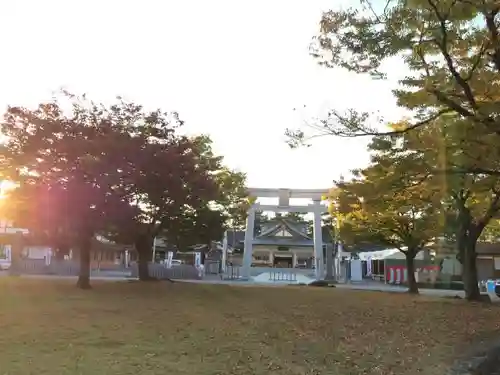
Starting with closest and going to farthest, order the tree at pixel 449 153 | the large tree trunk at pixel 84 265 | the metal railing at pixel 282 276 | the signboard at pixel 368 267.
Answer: the tree at pixel 449 153, the large tree trunk at pixel 84 265, the metal railing at pixel 282 276, the signboard at pixel 368 267

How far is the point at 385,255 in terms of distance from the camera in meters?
36.1

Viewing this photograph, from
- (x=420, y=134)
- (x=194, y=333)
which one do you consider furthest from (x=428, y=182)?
(x=194, y=333)

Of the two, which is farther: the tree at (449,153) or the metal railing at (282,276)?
the metal railing at (282,276)

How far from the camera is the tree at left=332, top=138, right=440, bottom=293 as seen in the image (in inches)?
512

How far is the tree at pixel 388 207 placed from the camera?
1299cm

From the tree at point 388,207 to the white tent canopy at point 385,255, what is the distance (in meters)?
8.09

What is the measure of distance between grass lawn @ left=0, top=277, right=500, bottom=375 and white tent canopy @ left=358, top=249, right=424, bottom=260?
65.9ft

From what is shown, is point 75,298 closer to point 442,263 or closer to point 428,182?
point 428,182

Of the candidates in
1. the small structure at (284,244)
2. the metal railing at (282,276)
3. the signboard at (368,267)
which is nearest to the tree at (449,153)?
the metal railing at (282,276)

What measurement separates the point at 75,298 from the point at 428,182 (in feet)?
29.7

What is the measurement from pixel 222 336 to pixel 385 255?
28786 millimetres

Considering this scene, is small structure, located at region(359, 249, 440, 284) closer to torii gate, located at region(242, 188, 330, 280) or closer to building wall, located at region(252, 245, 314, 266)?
torii gate, located at region(242, 188, 330, 280)

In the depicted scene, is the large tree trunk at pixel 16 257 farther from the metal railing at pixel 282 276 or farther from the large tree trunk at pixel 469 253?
the large tree trunk at pixel 469 253

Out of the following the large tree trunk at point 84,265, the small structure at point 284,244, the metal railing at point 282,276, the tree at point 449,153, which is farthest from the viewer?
the small structure at point 284,244
